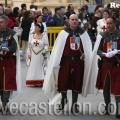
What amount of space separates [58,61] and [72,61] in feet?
0.85

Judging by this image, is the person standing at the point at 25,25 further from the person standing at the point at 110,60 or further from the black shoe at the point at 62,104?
the person standing at the point at 110,60

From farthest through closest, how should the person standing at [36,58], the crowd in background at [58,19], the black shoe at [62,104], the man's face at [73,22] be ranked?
the crowd in background at [58,19]
the person standing at [36,58]
the black shoe at [62,104]
the man's face at [73,22]

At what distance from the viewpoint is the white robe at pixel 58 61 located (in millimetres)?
10203

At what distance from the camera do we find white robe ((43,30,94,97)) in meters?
10.2

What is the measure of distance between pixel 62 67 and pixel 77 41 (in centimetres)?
55

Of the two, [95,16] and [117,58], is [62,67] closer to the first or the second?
[117,58]

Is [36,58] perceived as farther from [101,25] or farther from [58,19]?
[58,19]

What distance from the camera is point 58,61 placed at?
10.2 metres

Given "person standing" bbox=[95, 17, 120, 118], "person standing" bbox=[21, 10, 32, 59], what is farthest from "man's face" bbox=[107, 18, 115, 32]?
"person standing" bbox=[21, 10, 32, 59]

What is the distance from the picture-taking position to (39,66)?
14094 millimetres

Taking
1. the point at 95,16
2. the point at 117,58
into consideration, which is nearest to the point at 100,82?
the point at 117,58

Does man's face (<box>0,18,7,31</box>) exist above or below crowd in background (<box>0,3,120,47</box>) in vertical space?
above

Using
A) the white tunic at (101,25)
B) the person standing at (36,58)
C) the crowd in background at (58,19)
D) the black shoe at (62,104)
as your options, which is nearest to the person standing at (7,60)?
the black shoe at (62,104)

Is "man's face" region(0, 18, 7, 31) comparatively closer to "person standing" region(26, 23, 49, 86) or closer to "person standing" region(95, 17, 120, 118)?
"person standing" region(95, 17, 120, 118)
